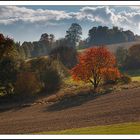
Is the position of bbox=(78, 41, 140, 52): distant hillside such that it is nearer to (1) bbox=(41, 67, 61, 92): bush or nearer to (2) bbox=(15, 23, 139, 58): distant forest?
(2) bbox=(15, 23, 139, 58): distant forest

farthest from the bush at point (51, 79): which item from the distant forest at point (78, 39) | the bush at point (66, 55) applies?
the distant forest at point (78, 39)

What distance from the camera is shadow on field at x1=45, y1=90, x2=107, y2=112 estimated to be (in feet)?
54.7

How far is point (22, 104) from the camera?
1853 cm

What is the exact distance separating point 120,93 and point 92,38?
429cm

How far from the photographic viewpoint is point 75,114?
14273 mm

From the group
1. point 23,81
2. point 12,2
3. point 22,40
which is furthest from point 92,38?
point 23,81

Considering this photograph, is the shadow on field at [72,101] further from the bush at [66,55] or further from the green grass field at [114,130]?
the green grass field at [114,130]

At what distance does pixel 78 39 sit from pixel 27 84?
19.4ft

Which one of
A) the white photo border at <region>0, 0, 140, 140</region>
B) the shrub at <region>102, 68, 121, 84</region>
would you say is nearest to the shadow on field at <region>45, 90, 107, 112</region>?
the shrub at <region>102, 68, 121, 84</region>

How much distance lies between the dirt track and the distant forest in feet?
7.54

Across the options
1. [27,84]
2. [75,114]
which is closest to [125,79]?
[75,114]

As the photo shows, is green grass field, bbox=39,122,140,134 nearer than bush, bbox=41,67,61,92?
Yes

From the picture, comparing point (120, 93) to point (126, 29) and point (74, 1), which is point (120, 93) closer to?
point (126, 29)

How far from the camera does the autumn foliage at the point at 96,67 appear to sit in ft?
48.3
